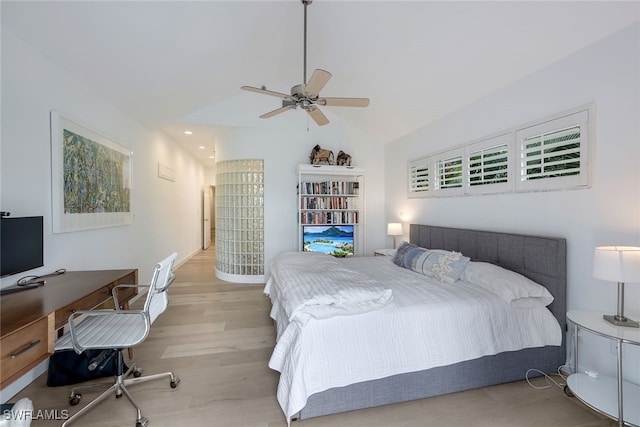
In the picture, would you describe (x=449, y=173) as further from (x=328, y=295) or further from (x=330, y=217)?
(x=328, y=295)

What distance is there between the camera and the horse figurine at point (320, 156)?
4773mm

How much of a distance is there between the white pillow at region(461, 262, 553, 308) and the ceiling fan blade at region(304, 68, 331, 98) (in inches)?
81.8

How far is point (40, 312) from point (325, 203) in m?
3.79

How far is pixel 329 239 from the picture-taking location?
15.7ft

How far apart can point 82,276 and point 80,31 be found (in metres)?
1.96

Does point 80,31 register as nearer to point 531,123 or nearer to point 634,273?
point 531,123

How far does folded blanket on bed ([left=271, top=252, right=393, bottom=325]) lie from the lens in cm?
176

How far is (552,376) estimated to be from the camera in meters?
2.16

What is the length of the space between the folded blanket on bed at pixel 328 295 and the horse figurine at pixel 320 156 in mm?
2695

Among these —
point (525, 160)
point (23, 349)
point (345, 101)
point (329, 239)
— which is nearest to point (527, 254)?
point (525, 160)

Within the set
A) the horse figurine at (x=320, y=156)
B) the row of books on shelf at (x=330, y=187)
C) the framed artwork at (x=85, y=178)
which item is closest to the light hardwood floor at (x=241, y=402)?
the framed artwork at (x=85, y=178)

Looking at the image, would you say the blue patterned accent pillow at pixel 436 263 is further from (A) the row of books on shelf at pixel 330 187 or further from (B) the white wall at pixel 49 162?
(B) the white wall at pixel 49 162

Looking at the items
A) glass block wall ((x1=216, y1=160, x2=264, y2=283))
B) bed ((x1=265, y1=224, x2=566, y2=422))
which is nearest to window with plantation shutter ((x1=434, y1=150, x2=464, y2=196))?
bed ((x1=265, y1=224, x2=566, y2=422))

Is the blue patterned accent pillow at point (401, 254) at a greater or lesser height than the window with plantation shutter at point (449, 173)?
lesser
